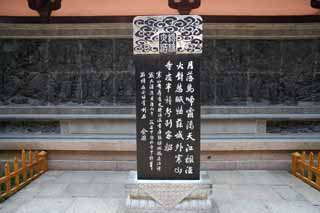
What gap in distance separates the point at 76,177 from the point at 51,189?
0.69 metres

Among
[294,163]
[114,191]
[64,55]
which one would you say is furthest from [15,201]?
[294,163]

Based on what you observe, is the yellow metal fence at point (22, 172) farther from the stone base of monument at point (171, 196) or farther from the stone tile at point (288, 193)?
the stone tile at point (288, 193)

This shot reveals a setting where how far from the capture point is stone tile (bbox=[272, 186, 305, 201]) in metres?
4.20

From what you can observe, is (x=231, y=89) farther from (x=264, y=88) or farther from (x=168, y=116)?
(x=168, y=116)

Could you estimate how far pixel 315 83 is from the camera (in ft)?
19.4

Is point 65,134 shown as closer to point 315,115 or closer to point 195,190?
point 195,190

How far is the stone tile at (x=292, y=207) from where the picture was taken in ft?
12.4

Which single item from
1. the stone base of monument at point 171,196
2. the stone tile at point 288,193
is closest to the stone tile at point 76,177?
the stone base of monument at point 171,196

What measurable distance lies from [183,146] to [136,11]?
3270mm

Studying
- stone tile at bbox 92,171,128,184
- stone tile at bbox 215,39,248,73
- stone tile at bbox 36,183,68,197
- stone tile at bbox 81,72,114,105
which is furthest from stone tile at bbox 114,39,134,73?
stone tile at bbox 36,183,68,197

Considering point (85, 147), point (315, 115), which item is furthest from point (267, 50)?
point (85, 147)

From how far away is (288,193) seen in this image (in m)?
4.41

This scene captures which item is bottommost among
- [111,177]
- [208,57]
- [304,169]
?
[111,177]

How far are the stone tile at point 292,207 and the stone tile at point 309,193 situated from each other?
0.17 m
